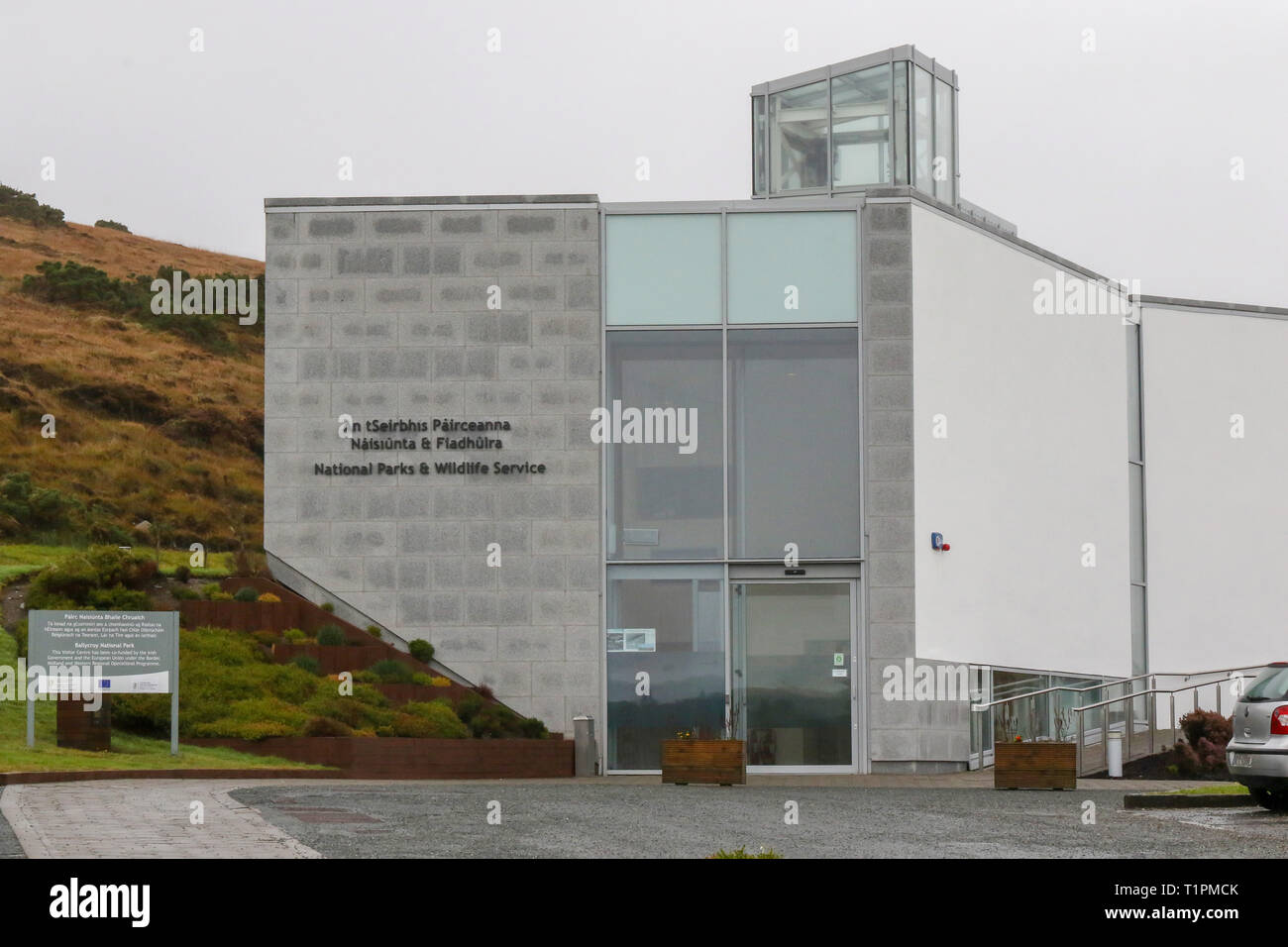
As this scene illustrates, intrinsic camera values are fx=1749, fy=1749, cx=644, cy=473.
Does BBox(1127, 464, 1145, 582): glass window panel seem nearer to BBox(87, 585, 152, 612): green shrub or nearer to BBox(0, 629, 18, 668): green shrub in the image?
BBox(87, 585, 152, 612): green shrub

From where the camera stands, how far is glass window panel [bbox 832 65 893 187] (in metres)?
27.2

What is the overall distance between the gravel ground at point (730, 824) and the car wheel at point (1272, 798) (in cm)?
15

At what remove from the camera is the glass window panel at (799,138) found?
27.5m

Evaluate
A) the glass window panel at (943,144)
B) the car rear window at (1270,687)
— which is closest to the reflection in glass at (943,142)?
the glass window panel at (943,144)

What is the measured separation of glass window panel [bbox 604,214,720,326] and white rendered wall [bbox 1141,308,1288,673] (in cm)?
982

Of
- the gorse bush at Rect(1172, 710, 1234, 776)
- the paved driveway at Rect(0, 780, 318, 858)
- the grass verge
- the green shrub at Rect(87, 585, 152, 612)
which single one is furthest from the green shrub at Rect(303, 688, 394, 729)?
the gorse bush at Rect(1172, 710, 1234, 776)

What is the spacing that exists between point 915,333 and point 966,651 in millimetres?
4482

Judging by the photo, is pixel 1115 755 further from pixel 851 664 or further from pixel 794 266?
pixel 794 266

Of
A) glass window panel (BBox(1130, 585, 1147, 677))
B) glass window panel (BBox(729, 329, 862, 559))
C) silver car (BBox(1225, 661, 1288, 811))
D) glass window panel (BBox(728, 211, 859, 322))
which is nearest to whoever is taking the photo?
silver car (BBox(1225, 661, 1288, 811))

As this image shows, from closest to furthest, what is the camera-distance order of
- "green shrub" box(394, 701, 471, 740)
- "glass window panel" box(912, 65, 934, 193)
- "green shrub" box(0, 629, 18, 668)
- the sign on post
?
1. the sign on post
2. "green shrub" box(0, 629, 18, 668)
3. "green shrub" box(394, 701, 471, 740)
4. "glass window panel" box(912, 65, 934, 193)

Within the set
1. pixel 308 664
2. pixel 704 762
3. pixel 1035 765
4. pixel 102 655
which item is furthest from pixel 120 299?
pixel 1035 765

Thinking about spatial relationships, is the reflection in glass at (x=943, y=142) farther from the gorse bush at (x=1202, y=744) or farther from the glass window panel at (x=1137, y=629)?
the gorse bush at (x=1202, y=744)

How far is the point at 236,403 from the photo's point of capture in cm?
5216
